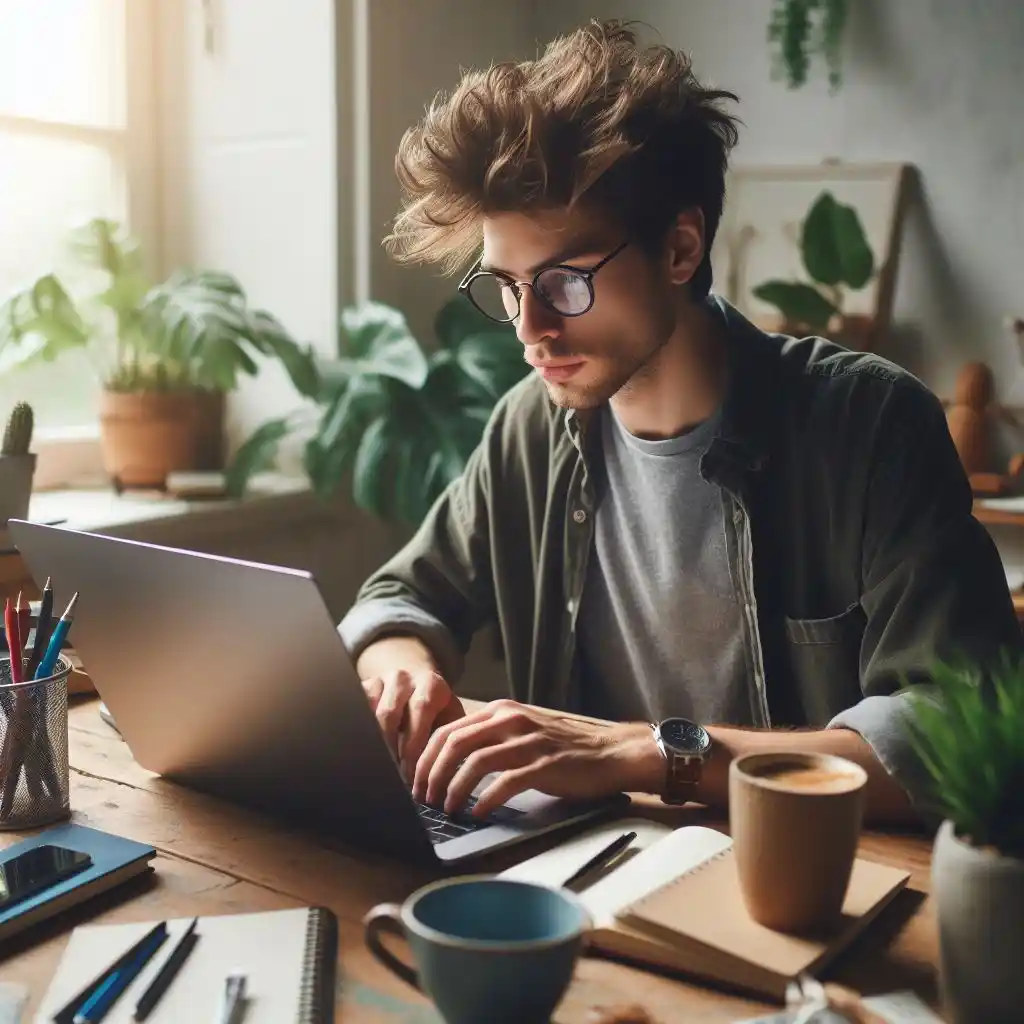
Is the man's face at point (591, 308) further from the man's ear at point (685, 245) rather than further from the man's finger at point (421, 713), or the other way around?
the man's finger at point (421, 713)

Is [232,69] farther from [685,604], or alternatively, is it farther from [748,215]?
[685,604]

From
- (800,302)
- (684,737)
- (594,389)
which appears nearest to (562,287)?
(594,389)

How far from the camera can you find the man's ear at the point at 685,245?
1417 mm

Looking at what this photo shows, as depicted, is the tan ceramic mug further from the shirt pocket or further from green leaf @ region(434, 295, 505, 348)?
green leaf @ region(434, 295, 505, 348)

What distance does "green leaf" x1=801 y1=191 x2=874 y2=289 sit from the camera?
2461 mm

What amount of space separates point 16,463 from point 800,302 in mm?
1539

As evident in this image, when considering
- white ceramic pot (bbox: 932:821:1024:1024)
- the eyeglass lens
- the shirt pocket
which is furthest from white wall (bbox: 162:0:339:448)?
white ceramic pot (bbox: 932:821:1024:1024)

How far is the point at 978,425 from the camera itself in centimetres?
238

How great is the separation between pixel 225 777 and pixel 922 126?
2.04 metres

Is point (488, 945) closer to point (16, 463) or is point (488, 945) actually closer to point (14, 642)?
point (14, 642)

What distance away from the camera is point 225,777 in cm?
101

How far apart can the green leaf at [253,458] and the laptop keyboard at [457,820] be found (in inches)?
53.2

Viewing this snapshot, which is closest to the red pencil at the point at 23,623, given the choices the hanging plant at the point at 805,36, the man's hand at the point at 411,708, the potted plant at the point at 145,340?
the man's hand at the point at 411,708

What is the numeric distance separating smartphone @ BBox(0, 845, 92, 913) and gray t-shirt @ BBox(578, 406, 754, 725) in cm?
79
